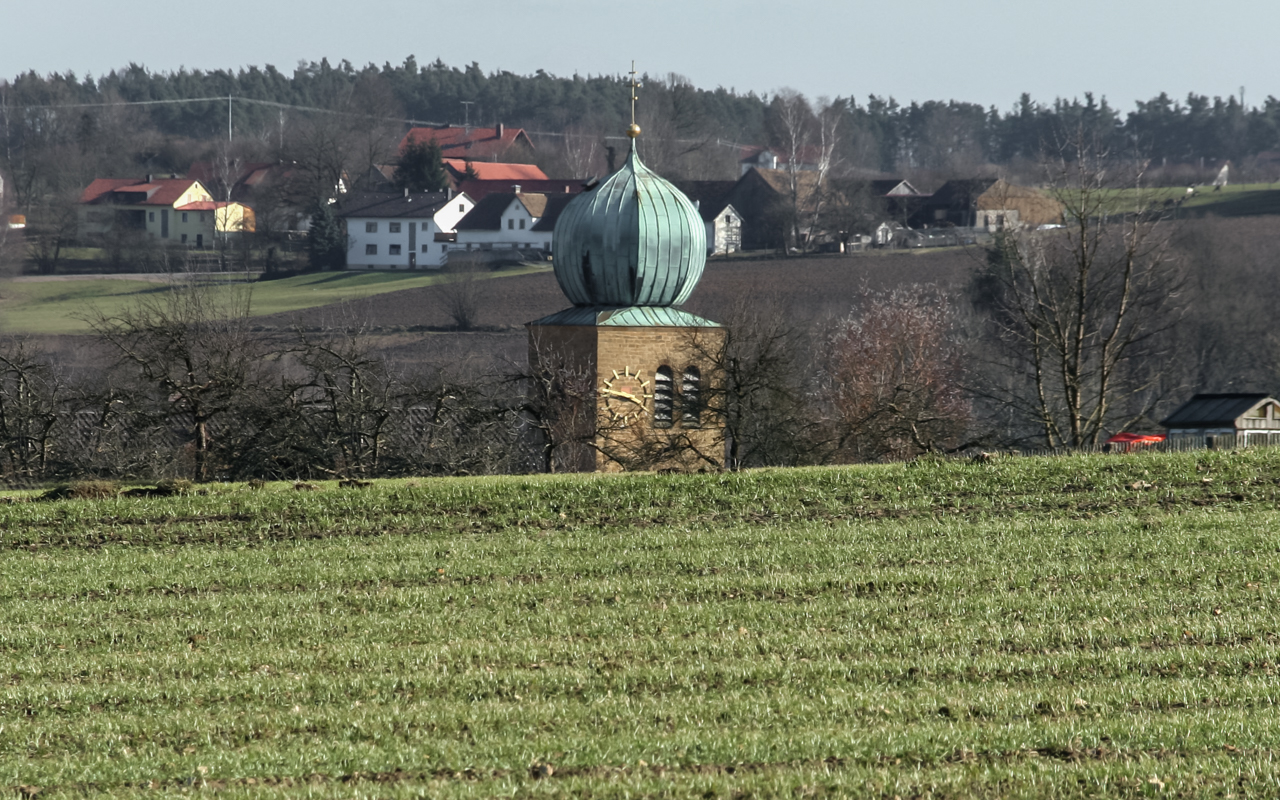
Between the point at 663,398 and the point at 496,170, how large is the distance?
104 metres

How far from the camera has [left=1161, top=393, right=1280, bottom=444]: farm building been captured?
39219 millimetres

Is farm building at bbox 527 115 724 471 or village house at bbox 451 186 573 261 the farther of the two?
village house at bbox 451 186 573 261

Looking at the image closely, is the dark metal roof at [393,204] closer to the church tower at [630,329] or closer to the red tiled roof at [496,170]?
the red tiled roof at [496,170]

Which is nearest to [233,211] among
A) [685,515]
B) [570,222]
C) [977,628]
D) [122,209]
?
[122,209]

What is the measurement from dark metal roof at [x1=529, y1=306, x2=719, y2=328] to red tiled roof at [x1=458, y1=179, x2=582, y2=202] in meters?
80.6

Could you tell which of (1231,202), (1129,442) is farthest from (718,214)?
(1129,442)

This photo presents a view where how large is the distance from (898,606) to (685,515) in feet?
20.1

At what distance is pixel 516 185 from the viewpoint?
392ft

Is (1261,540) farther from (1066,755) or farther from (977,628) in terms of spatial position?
(1066,755)

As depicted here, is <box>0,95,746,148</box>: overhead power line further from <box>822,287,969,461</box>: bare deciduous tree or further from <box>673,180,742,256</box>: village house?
<box>822,287,969,461</box>: bare deciduous tree

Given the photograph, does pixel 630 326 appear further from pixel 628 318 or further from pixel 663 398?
pixel 663 398

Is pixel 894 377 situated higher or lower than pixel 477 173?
lower

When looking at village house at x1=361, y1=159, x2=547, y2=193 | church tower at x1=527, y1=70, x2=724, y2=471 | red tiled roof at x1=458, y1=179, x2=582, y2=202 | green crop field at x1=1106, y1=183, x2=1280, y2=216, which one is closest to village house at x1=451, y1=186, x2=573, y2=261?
red tiled roof at x1=458, y1=179, x2=582, y2=202

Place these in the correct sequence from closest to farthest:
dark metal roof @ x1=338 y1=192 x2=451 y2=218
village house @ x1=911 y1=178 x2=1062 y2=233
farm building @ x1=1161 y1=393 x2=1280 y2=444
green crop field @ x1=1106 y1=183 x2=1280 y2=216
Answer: farm building @ x1=1161 y1=393 x2=1280 y2=444, green crop field @ x1=1106 y1=183 x2=1280 y2=216, village house @ x1=911 y1=178 x2=1062 y2=233, dark metal roof @ x1=338 y1=192 x2=451 y2=218
